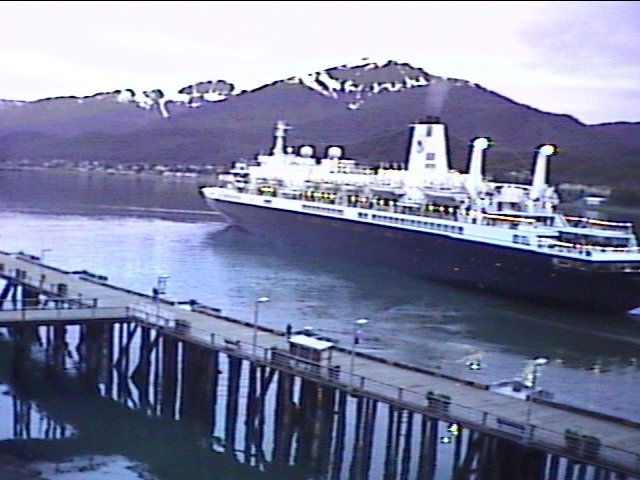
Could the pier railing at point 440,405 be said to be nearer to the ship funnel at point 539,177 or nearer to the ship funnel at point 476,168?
the ship funnel at point 539,177

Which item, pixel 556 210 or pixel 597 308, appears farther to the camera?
pixel 556 210

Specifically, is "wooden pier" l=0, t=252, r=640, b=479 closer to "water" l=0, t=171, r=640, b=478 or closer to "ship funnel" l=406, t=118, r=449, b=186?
"water" l=0, t=171, r=640, b=478

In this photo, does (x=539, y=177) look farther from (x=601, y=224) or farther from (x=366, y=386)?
(x=366, y=386)

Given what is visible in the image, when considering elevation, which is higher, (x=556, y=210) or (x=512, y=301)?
(x=556, y=210)

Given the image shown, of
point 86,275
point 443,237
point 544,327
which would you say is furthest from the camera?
point 443,237

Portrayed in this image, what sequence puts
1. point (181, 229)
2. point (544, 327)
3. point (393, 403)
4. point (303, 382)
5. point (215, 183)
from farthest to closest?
1. point (215, 183)
2. point (181, 229)
3. point (544, 327)
4. point (303, 382)
5. point (393, 403)

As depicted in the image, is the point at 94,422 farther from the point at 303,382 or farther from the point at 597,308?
the point at 597,308

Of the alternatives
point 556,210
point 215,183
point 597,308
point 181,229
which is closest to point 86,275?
point 597,308
